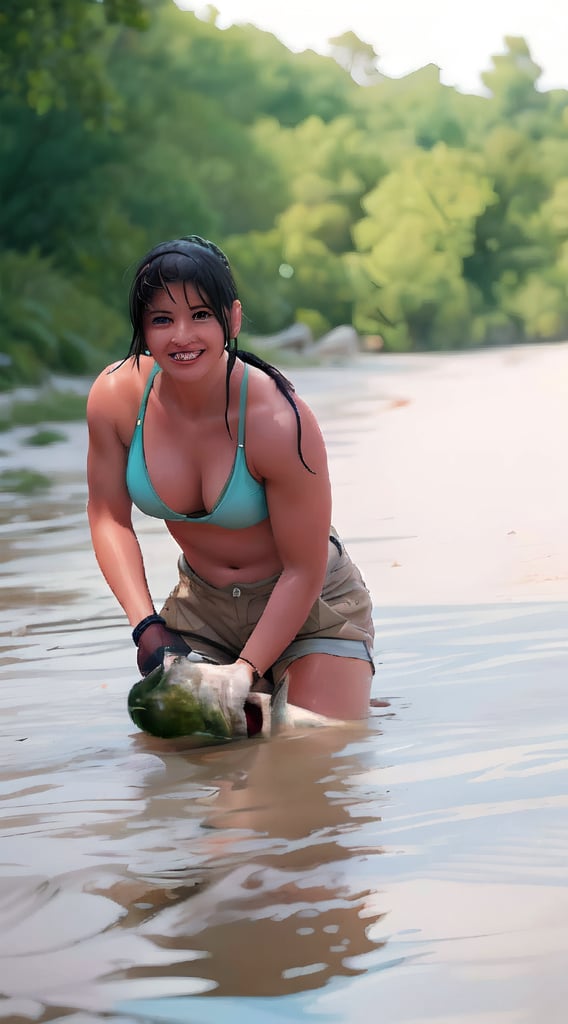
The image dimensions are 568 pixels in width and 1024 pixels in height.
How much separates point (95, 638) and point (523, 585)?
5.68 ft

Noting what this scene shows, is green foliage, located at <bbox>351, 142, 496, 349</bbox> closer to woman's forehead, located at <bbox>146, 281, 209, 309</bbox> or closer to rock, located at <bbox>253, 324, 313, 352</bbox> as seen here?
rock, located at <bbox>253, 324, 313, 352</bbox>

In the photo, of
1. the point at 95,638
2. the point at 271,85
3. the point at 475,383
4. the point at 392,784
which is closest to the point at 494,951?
the point at 392,784

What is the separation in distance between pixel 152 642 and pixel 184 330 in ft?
2.70

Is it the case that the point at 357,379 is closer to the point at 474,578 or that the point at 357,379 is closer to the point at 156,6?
the point at 156,6

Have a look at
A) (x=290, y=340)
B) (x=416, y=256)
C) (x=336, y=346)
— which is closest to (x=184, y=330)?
(x=290, y=340)

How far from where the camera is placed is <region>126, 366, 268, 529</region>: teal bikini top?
159 inches

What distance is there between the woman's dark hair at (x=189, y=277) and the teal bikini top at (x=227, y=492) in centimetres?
14

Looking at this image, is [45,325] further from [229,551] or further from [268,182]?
[268,182]

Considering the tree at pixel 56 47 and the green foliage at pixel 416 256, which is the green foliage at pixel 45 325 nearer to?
the tree at pixel 56 47

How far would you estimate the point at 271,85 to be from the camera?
216ft

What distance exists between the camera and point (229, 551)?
4.25 meters

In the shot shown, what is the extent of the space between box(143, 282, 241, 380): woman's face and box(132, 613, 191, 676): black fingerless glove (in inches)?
26.4

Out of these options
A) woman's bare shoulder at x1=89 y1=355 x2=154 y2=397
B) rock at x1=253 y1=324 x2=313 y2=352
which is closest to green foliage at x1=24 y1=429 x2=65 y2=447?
woman's bare shoulder at x1=89 y1=355 x2=154 y2=397

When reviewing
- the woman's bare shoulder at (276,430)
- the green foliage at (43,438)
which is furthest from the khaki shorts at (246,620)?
the green foliage at (43,438)
